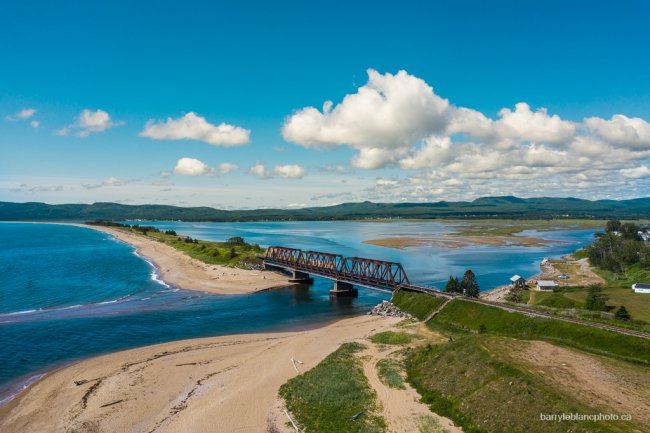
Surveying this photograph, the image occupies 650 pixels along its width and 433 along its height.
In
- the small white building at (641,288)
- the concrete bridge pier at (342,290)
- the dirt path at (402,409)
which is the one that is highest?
the small white building at (641,288)

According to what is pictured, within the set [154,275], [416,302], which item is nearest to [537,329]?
[416,302]

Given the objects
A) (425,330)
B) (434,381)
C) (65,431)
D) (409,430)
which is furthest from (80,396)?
(425,330)

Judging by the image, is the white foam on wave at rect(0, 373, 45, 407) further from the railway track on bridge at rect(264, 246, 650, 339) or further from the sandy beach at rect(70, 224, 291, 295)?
the railway track on bridge at rect(264, 246, 650, 339)

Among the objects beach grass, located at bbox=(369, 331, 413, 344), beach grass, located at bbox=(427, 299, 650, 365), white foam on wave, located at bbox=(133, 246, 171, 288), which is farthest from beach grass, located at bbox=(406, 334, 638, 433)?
white foam on wave, located at bbox=(133, 246, 171, 288)

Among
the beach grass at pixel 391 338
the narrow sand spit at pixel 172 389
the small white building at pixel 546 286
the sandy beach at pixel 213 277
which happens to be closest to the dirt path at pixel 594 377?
the beach grass at pixel 391 338

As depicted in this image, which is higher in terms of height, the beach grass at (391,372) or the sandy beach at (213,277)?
the beach grass at (391,372)

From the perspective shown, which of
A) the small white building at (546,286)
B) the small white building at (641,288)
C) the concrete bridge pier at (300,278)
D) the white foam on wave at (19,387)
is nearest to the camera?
the white foam on wave at (19,387)

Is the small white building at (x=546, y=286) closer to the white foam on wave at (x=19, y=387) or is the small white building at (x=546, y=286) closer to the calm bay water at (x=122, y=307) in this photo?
the calm bay water at (x=122, y=307)
